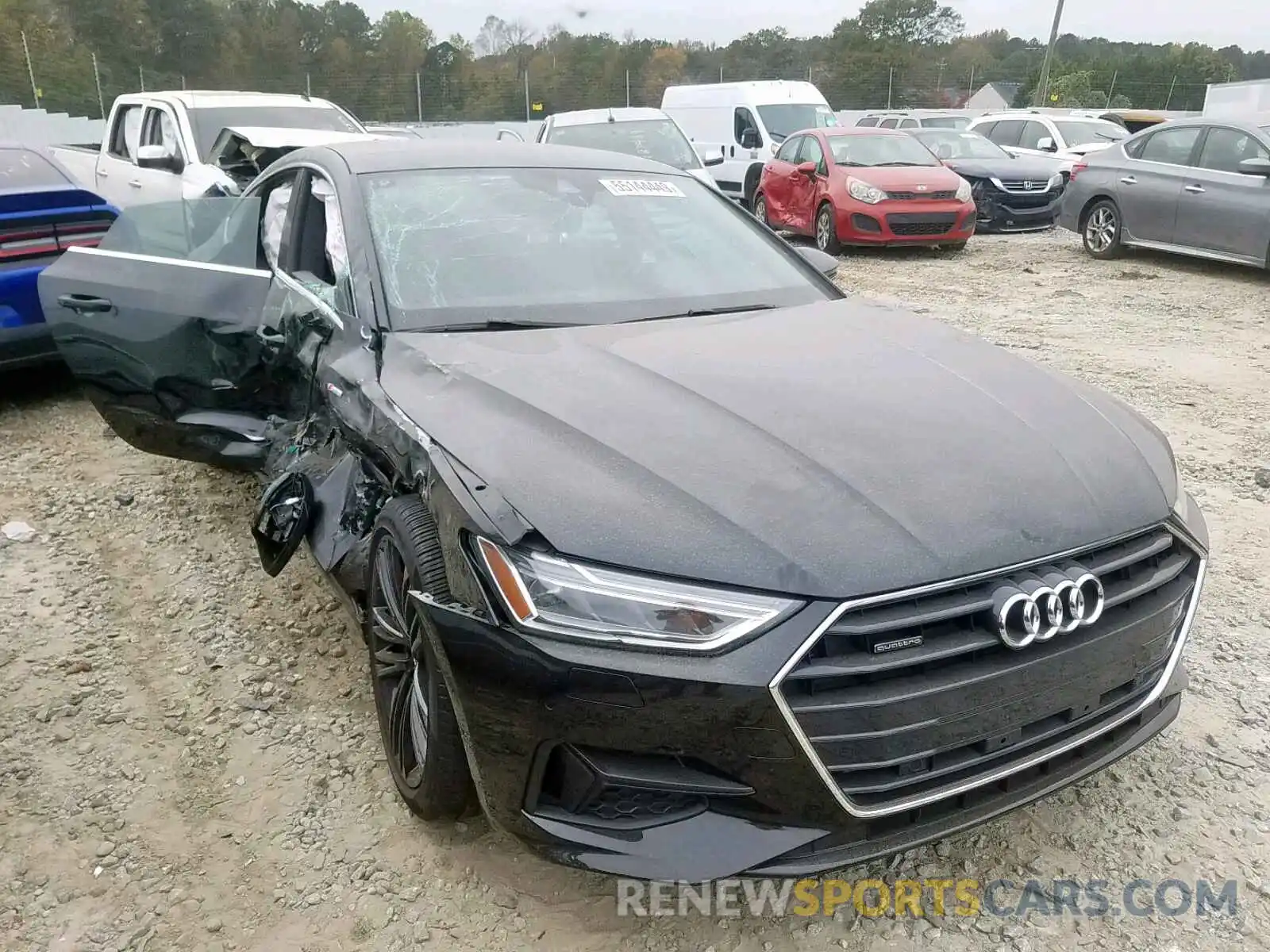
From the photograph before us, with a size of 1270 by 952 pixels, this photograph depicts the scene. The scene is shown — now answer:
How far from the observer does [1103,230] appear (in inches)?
419

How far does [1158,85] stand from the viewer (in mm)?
38188

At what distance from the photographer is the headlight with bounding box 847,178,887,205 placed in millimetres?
10828

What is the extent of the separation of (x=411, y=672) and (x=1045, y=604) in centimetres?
145

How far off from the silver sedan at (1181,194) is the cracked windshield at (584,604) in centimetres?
494

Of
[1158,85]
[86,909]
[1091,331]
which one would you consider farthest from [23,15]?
[1158,85]

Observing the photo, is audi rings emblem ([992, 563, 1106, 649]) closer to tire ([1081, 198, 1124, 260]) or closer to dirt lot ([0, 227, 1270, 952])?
dirt lot ([0, 227, 1270, 952])

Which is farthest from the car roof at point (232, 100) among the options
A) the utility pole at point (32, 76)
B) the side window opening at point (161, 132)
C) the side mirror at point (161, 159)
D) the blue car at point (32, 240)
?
the utility pole at point (32, 76)

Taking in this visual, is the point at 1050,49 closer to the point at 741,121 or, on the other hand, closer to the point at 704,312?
Answer: the point at 741,121

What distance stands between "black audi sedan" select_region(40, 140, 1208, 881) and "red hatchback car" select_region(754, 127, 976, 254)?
26.7 feet

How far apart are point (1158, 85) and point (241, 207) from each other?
42960 mm

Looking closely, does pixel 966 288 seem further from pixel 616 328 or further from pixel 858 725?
pixel 858 725

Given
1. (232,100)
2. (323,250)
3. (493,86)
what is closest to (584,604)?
(323,250)

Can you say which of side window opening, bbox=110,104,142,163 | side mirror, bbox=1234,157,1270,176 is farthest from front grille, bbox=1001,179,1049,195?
side window opening, bbox=110,104,142,163

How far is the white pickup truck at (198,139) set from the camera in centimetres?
794
